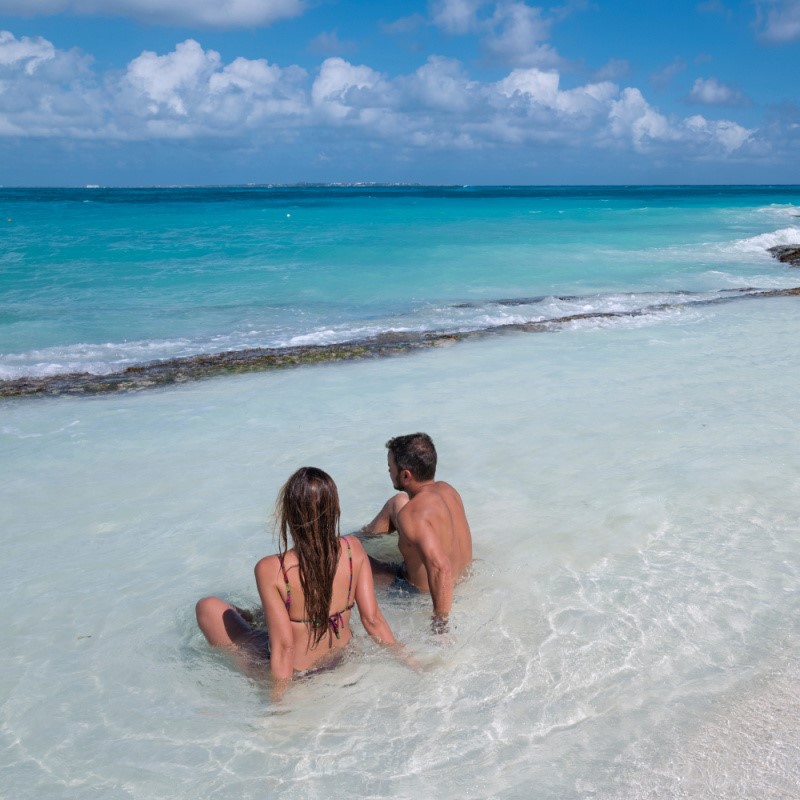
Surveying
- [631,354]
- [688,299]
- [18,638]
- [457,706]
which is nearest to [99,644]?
[18,638]

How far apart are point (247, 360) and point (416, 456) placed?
268 inches

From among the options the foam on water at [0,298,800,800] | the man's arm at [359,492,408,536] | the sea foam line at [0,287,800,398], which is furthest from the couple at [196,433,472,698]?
the sea foam line at [0,287,800,398]

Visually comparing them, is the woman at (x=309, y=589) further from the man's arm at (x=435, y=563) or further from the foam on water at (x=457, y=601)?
the man's arm at (x=435, y=563)

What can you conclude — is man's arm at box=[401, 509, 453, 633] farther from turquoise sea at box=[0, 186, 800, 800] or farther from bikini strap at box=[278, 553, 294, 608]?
bikini strap at box=[278, 553, 294, 608]

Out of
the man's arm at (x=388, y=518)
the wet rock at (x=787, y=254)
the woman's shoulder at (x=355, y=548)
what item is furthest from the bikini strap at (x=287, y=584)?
the wet rock at (x=787, y=254)

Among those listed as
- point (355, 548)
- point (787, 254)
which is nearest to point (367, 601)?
point (355, 548)

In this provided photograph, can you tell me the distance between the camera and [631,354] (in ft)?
34.9

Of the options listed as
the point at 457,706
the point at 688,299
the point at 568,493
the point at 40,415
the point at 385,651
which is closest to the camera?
the point at 457,706

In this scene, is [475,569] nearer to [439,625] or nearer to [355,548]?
[439,625]

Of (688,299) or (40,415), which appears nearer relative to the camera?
(40,415)

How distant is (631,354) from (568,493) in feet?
16.8

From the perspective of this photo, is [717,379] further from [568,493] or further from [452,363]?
[568,493]

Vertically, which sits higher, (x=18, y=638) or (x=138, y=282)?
(x=18, y=638)

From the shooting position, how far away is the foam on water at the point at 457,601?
3.32 metres
